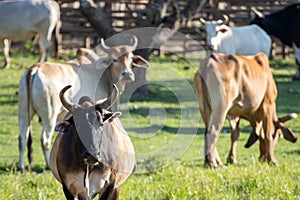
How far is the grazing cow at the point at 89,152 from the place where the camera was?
645 cm

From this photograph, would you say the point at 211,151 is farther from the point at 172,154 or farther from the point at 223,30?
the point at 223,30

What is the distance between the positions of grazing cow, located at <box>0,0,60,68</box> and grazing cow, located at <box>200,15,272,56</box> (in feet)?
11.0

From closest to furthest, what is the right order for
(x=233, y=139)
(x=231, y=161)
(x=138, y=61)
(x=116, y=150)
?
(x=116, y=150) < (x=231, y=161) < (x=233, y=139) < (x=138, y=61)

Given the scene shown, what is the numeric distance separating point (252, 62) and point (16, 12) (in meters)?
7.53

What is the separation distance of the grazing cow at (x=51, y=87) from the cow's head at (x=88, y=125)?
3.95 metres

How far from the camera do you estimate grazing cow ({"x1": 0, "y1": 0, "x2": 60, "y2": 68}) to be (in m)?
17.2

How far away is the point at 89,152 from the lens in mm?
6367

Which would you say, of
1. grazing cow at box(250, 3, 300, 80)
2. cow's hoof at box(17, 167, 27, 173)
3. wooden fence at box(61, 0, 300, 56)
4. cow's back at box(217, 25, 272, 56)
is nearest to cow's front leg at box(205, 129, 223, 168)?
cow's hoof at box(17, 167, 27, 173)

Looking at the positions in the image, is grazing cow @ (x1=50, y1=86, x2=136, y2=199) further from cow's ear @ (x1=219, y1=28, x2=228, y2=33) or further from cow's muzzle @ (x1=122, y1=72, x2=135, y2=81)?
cow's ear @ (x1=219, y1=28, x2=228, y2=33)

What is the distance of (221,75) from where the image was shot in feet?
35.4

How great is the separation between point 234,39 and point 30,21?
15.3 ft

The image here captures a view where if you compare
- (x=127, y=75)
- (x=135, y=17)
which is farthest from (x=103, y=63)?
(x=135, y=17)

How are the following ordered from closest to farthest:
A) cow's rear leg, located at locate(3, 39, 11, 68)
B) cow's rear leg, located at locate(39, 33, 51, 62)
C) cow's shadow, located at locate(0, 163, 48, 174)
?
cow's shadow, located at locate(0, 163, 48, 174) < cow's rear leg, located at locate(39, 33, 51, 62) < cow's rear leg, located at locate(3, 39, 11, 68)

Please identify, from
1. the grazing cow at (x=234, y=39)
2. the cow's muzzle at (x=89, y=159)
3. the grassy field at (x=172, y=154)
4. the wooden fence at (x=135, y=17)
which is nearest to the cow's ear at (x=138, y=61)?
the grassy field at (x=172, y=154)
